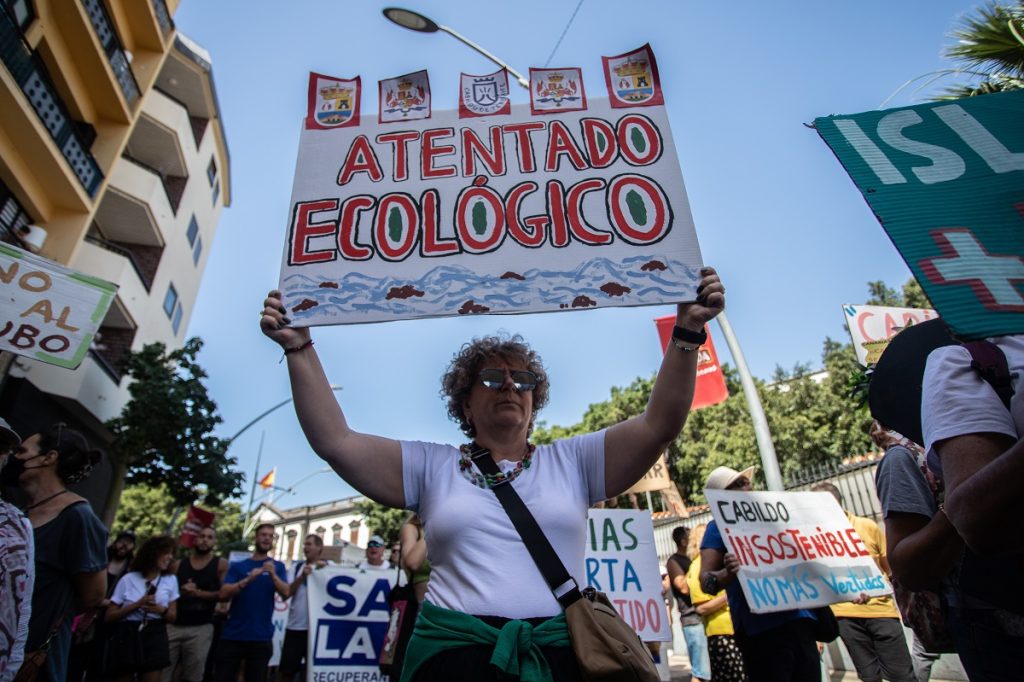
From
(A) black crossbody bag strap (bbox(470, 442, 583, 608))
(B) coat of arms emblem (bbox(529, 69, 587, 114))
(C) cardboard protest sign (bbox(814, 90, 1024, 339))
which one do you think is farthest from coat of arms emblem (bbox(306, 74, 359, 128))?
(C) cardboard protest sign (bbox(814, 90, 1024, 339))

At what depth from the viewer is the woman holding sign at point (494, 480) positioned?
1624 millimetres

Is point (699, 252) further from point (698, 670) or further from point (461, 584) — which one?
point (698, 670)

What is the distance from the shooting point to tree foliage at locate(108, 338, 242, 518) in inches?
485

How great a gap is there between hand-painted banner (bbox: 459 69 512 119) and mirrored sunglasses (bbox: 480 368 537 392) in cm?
126

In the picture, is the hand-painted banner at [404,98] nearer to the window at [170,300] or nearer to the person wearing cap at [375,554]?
the person wearing cap at [375,554]

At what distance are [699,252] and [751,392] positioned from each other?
6538mm

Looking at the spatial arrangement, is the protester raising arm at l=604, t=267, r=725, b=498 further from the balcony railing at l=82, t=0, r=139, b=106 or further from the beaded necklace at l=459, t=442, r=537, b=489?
the balcony railing at l=82, t=0, r=139, b=106

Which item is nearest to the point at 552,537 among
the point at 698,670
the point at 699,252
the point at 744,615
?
the point at 699,252

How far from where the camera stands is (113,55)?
12414 mm

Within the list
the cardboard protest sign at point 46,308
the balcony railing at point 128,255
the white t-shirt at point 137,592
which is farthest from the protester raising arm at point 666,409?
the balcony railing at point 128,255

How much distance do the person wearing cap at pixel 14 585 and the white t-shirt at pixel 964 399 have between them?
308 centimetres

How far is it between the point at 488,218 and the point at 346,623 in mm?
5326

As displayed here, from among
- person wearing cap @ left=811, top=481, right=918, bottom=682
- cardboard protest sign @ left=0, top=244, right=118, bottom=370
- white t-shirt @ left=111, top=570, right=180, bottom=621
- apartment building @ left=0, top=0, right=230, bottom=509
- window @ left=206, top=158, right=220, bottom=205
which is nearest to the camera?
cardboard protest sign @ left=0, top=244, right=118, bottom=370

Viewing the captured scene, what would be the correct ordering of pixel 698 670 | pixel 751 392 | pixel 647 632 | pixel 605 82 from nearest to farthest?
pixel 605 82
pixel 647 632
pixel 698 670
pixel 751 392
